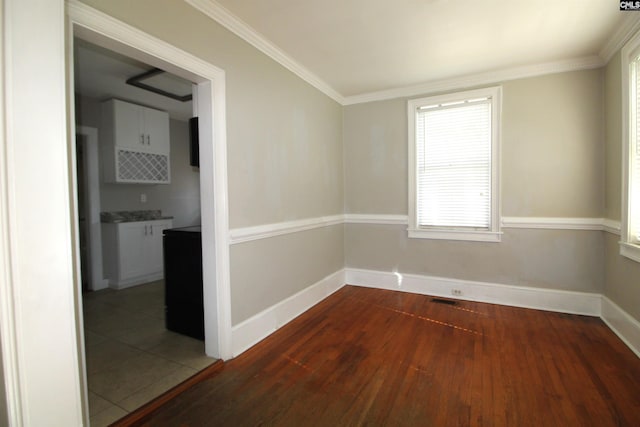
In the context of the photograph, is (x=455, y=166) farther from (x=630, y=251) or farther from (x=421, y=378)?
(x=421, y=378)

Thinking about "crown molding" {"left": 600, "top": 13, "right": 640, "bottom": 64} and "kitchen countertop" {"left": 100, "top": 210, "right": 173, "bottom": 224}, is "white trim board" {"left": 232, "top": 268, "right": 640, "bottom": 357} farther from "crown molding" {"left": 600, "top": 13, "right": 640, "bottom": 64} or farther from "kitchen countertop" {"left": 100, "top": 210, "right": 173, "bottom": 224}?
"kitchen countertop" {"left": 100, "top": 210, "right": 173, "bottom": 224}

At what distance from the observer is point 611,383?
6.46 ft

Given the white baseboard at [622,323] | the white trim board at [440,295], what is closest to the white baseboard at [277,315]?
the white trim board at [440,295]

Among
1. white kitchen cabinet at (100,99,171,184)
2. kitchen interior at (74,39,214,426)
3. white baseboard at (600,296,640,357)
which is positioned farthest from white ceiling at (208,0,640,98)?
white kitchen cabinet at (100,99,171,184)

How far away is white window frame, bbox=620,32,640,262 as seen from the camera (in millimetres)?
2373

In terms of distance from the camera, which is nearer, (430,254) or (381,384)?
(381,384)

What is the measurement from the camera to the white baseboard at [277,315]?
242 centimetres

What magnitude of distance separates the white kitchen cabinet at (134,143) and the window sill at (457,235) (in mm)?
3926

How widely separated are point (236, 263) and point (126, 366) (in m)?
1.05

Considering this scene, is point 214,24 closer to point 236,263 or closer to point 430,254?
point 236,263

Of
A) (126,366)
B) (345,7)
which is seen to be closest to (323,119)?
(345,7)

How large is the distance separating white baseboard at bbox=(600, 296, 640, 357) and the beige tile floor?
324 cm

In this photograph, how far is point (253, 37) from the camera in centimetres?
249

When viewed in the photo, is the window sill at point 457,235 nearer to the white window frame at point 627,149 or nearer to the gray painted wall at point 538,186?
the gray painted wall at point 538,186
